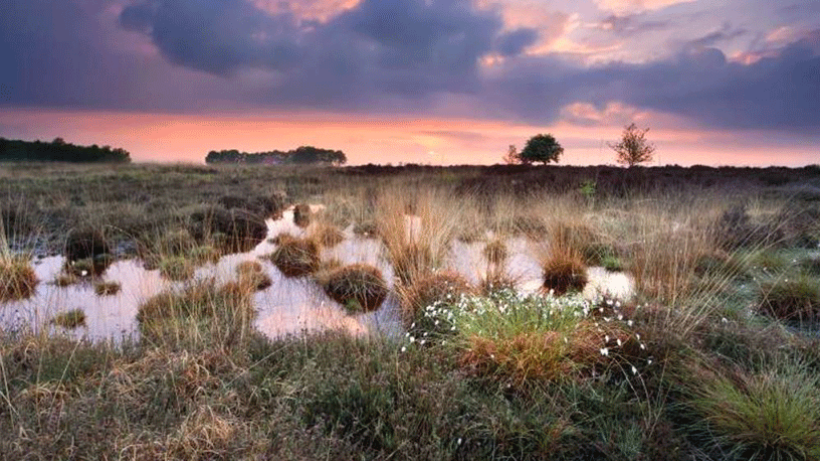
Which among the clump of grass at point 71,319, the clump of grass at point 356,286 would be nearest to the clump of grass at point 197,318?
the clump of grass at point 71,319

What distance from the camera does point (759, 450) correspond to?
3.48 meters

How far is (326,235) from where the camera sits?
37.4 ft

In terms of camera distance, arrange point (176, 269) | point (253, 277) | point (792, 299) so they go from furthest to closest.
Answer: point (176, 269) → point (253, 277) → point (792, 299)

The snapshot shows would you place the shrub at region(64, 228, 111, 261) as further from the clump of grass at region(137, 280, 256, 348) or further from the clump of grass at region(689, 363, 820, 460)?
the clump of grass at region(689, 363, 820, 460)

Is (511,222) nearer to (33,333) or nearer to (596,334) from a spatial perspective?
(596,334)

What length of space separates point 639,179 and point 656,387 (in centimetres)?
1787

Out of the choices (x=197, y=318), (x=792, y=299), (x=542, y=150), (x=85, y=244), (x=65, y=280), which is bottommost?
(x=65, y=280)

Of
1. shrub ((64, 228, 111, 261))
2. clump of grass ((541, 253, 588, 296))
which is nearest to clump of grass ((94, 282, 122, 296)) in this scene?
shrub ((64, 228, 111, 261))

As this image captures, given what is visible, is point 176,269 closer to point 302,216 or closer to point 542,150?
point 302,216

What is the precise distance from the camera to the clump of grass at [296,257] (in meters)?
9.27

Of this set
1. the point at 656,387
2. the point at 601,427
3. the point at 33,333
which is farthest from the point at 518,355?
the point at 33,333

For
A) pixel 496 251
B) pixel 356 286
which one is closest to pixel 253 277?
pixel 356 286

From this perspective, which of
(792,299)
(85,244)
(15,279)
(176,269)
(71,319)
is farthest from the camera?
(85,244)

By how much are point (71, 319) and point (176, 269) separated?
86.6 inches
